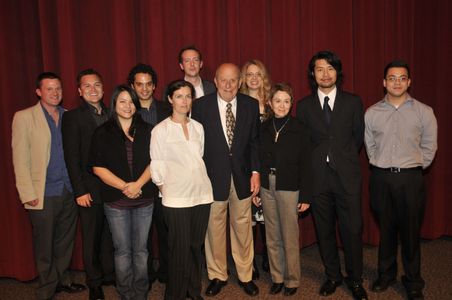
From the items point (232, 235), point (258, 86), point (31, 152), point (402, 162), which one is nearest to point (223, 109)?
point (258, 86)

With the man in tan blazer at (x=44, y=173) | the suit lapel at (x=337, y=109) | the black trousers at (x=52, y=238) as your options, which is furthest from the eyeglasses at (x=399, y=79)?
the black trousers at (x=52, y=238)

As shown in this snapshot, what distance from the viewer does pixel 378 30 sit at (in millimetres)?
3961

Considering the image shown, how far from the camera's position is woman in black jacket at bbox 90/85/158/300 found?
2.70 metres

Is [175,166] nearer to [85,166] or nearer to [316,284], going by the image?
[85,166]

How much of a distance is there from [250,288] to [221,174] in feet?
3.19

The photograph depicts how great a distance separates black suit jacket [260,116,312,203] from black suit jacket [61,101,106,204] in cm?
137

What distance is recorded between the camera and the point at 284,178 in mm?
2896

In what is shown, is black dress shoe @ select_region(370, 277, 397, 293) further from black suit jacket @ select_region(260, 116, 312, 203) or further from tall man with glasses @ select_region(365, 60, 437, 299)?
black suit jacket @ select_region(260, 116, 312, 203)

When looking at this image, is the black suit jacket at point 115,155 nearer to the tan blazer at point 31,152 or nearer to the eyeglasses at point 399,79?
the tan blazer at point 31,152

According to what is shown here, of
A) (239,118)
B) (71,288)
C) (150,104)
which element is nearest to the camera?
(239,118)

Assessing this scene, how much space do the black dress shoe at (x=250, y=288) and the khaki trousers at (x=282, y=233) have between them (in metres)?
0.16

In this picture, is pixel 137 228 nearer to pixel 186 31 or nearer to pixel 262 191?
pixel 262 191

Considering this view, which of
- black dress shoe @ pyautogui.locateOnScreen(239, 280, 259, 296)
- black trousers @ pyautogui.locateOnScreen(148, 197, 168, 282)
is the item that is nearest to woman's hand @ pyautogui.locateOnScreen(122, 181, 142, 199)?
black trousers @ pyautogui.locateOnScreen(148, 197, 168, 282)

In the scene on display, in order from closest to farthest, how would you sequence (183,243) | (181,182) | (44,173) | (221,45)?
(181,182) → (183,243) → (44,173) → (221,45)
